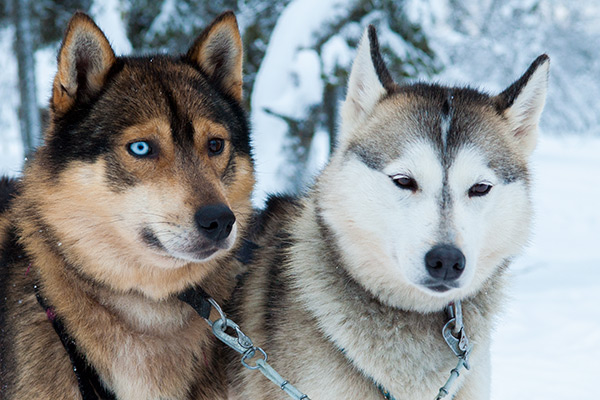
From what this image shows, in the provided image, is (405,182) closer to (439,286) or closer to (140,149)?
(439,286)

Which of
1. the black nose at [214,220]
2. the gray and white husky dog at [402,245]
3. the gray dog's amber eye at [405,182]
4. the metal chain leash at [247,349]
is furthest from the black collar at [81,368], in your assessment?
the gray dog's amber eye at [405,182]

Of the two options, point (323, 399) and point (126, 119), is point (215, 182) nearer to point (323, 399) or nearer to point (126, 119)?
point (126, 119)

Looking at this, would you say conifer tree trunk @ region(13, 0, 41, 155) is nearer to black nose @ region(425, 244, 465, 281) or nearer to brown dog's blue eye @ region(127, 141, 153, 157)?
brown dog's blue eye @ region(127, 141, 153, 157)

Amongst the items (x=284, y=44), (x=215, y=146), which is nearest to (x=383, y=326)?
(x=215, y=146)

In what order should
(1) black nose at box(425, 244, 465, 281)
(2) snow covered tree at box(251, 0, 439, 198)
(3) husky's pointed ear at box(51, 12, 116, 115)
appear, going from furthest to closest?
(2) snow covered tree at box(251, 0, 439, 198) < (3) husky's pointed ear at box(51, 12, 116, 115) < (1) black nose at box(425, 244, 465, 281)

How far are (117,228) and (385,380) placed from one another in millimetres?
1282

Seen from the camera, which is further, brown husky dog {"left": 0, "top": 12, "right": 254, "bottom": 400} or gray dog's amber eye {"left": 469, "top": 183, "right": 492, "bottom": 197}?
gray dog's amber eye {"left": 469, "top": 183, "right": 492, "bottom": 197}

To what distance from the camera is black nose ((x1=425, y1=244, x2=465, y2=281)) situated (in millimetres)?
2195

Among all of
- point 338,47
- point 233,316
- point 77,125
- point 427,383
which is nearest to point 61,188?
point 77,125

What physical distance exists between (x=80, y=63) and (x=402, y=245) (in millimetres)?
1526

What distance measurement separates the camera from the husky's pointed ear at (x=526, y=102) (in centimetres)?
269

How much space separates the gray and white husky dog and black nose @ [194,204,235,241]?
0.56 m

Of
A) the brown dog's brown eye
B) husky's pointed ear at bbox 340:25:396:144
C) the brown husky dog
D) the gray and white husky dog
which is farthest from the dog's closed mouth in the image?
the brown dog's brown eye

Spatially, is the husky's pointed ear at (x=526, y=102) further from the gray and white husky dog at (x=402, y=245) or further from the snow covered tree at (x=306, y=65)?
the snow covered tree at (x=306, y=65)
